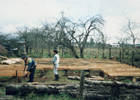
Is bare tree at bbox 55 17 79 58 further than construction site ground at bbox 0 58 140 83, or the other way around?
bare tree at bbox 55 17 79 58

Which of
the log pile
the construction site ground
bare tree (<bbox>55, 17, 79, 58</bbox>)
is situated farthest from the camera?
bare tree (<bbox>55, 17, 79, 58</bbox>)

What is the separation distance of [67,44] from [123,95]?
9839 millimetres

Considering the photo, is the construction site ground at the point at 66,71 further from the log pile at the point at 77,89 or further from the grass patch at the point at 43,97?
the grass patch at the point at 43,97

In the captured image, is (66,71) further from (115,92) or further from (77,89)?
(115,92)

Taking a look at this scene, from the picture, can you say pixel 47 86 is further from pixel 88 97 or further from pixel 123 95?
pixel 123 95

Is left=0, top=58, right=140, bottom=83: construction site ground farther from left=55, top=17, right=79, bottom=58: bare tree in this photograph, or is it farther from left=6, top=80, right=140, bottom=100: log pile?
left=55, top=17, right=79, bottom=58: bare tree

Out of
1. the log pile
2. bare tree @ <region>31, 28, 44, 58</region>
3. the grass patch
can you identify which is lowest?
the grass patch

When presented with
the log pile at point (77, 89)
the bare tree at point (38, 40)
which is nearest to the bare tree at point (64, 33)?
the bare tree at point (38, 40)

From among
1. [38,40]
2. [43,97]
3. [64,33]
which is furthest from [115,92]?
[38,40]

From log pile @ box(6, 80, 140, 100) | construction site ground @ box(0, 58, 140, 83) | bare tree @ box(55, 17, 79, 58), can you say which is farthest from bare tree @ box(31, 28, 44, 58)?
log pile @ box(6, 80, 140, 100)

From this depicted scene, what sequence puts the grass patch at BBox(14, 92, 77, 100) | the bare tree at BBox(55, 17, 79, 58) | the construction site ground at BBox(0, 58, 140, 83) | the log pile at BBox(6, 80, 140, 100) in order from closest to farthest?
the grass patch at BBox(14, 92, 77, 100) → the log pile at BBox(6, 80, 140, 100) → the construction site ground at BBox(0, 58, 140, 83) → the bare tree at BBox(55, 17, 79, 58)

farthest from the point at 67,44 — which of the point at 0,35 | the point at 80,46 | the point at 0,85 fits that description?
the point at 0,35

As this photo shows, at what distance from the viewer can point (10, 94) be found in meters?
3.96

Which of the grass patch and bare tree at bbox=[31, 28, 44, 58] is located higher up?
bare tree at bbox=[31, 28, 44, 58]
